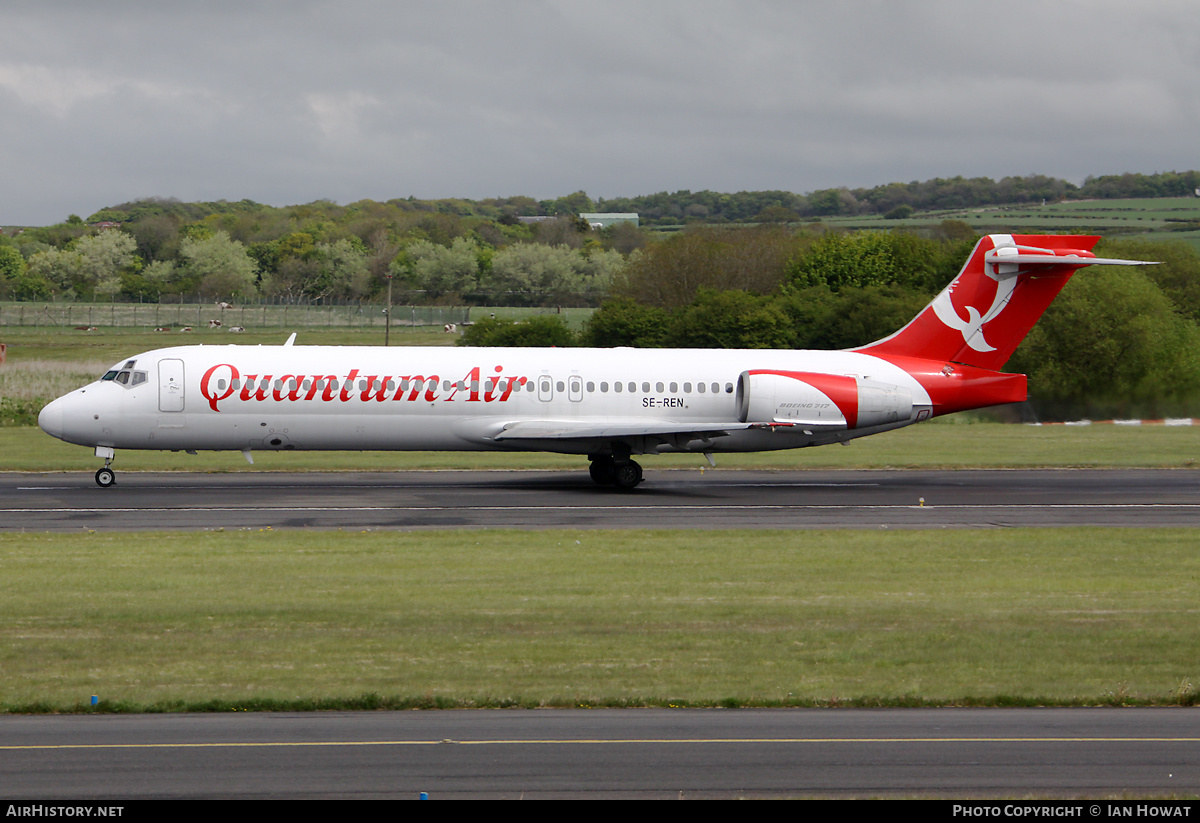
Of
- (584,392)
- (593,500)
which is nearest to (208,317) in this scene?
(584,392)

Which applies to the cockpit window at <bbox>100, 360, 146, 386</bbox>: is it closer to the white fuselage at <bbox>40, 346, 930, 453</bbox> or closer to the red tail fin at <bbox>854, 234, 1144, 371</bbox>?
the white fuselage at <bbox>40, 346, 930, 453</bbox>

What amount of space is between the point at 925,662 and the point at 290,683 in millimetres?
6934

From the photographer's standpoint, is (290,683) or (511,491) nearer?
(290,683)

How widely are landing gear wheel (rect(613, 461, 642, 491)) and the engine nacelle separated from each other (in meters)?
3.02

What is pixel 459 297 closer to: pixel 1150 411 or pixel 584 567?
pixel 1150 411

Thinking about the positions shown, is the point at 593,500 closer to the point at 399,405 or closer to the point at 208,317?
the point at 399,405

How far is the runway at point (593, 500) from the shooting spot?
24922 mm

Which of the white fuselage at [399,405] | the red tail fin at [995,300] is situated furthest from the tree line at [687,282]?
the white fuselage at [399,405]

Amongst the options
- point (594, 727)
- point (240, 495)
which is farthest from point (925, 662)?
point (240, 495)

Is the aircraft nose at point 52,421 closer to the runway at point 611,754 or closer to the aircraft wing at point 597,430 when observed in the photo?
the aircraft wing at point 597,430

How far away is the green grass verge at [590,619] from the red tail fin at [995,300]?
10250 millimetres

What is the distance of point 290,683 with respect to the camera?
12547 millimetres

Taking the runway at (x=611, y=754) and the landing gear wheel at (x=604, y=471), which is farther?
the landing gear wheel at (x=604, y=471)

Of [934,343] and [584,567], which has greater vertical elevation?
[934,343]
